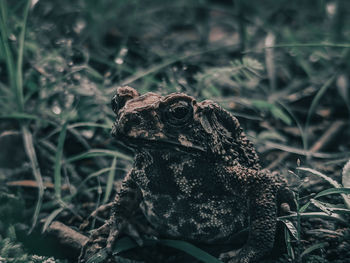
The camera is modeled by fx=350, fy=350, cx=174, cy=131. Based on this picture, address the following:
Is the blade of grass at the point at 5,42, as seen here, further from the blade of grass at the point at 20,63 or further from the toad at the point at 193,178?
the toad at the point at 193,178

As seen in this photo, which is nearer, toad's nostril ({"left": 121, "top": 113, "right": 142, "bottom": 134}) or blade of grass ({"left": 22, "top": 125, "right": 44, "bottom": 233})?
toad's nostril ({"left": 121, "top": 113, "right": 142, "bottom": 134})

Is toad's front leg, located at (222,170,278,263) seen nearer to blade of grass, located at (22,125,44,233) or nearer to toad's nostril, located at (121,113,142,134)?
toad's nostril, located at (121,113,142,134)

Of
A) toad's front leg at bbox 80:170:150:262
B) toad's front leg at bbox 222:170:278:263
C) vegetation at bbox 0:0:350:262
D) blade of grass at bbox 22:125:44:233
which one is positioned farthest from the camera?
blade of grass at bbox 22:125:44:233

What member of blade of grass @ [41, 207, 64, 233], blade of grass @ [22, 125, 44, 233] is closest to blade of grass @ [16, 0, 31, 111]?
blade of grass @ [22, 125, 44, 233]

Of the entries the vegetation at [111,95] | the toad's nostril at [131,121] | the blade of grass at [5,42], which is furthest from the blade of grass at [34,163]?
the toad's nostril at [131,121]

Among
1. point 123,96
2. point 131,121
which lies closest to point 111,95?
point 123,96

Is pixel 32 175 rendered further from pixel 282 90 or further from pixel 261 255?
pixel 282 90

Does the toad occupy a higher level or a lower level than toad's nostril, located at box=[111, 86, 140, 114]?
lower

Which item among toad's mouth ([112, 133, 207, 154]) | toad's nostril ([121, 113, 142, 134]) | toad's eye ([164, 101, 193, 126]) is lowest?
toad's mouth ([112, 133, 207, 154])
